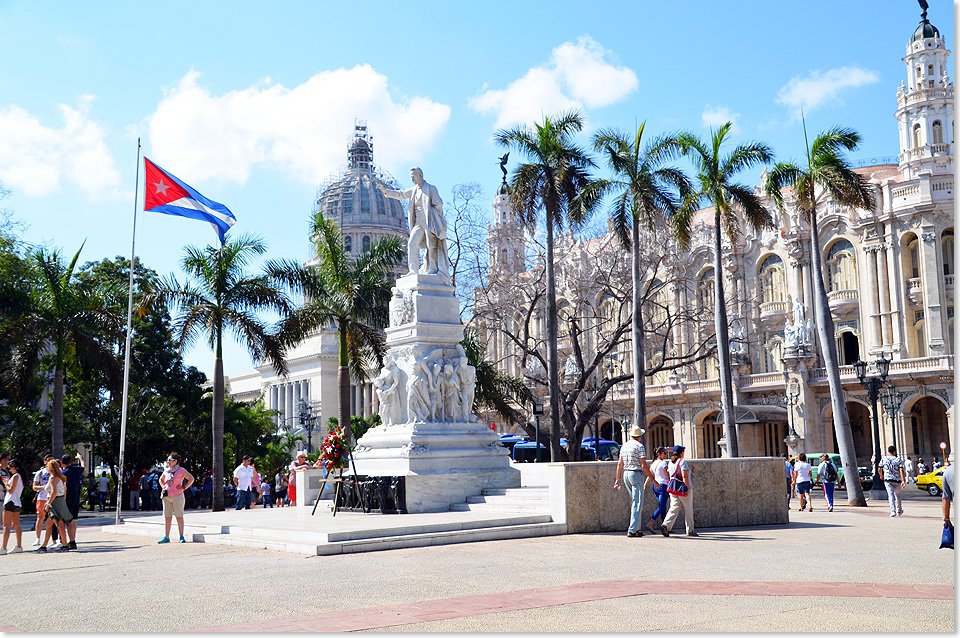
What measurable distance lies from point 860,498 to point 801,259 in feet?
109

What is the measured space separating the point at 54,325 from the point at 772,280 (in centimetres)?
4285

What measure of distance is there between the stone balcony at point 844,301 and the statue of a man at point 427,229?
3854 cm

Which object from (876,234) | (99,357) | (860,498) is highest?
(876,234)

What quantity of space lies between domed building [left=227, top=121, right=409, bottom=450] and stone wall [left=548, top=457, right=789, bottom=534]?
260ft

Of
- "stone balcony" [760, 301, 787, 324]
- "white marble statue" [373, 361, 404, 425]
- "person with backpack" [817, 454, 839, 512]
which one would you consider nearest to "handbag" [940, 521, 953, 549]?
"white marble statue" [373, 361, 404, 425]

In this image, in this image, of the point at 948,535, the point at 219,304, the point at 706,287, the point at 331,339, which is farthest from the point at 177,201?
the point at 331,339

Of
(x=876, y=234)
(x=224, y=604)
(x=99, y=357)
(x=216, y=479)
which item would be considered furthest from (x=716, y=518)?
(x=876, y=234)

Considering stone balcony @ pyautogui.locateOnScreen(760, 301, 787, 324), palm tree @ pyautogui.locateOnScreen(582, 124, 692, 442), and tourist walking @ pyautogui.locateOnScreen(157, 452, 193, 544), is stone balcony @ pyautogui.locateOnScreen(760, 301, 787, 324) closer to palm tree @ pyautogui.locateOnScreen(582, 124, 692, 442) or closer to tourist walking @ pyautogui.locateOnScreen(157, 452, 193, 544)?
palm tree @ pyautogui.locateOnScreen(582, 124, 692, 442)

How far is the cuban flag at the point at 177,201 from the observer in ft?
77.5

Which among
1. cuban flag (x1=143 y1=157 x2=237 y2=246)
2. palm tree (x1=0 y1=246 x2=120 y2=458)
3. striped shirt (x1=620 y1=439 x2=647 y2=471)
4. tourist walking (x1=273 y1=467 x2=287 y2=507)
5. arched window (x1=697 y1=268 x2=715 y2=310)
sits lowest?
tourist walking (x1=273 y1=467 x2=287 y2=507)

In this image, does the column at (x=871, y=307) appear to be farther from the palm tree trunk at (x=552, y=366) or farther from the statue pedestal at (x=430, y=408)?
the statue pedestal at (x=430, y=408)

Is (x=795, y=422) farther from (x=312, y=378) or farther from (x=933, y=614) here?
(x=312, y=378)

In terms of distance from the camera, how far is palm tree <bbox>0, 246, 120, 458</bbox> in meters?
28.9

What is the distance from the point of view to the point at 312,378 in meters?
110
